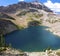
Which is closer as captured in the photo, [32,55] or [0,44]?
[32,55]

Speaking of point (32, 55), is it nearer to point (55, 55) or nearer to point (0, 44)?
point (55, 55)

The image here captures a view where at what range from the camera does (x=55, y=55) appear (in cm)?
9462

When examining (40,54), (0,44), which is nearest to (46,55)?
(40,54)

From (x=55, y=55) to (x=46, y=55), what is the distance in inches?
183

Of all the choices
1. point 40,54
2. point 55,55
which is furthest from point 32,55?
point 55,55

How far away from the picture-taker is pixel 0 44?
4139 inches

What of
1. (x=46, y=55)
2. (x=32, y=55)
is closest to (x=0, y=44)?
(x=32, y=55)

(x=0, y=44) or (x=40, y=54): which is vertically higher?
(x=0, y=44)

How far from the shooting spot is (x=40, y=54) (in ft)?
328

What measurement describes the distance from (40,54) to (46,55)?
4327mm

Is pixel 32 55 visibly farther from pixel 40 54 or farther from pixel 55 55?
pixel 55 55

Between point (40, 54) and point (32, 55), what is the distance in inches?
170

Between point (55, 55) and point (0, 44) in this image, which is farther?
point (0, 44)

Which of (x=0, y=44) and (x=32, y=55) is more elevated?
(x=0, y=44)
